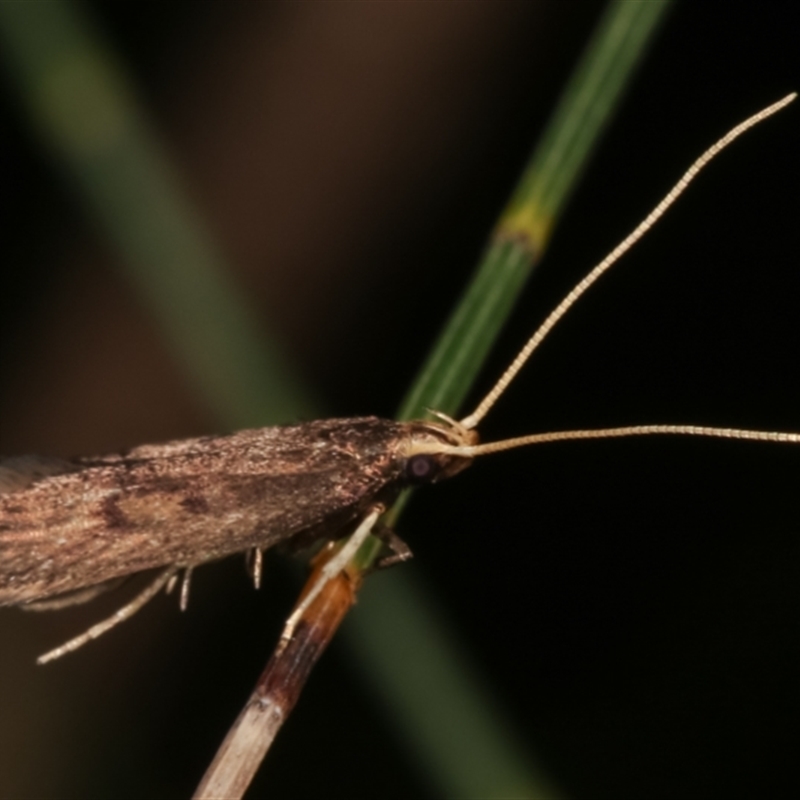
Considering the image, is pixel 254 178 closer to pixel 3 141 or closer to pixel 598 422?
pixel 3 141

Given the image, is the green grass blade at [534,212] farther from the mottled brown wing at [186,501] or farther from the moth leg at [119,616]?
the moth leg at [119,616]

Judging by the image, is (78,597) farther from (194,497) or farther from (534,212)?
(534,212)

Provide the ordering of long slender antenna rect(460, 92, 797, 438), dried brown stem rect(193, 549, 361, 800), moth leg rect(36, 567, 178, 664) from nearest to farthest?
dried brown stem rect(193, 549, 361, 800)
long slender antenna rect(460, 92, 797, 438)
moth leg rect(36, 567, 178, 664)

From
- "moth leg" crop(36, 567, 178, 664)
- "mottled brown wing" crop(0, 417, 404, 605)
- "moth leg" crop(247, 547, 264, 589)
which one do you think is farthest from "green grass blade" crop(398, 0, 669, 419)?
"moth leg" crop(36, 567, 178, 664)

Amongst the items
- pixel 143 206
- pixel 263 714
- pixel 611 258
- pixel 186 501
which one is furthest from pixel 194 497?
pixel 611 258

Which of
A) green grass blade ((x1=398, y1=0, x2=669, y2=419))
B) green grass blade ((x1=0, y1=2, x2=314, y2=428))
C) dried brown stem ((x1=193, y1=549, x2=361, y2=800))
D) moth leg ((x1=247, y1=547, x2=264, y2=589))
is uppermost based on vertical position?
green grass blade ((x1=0, y1=2, x2=314, y2=428))

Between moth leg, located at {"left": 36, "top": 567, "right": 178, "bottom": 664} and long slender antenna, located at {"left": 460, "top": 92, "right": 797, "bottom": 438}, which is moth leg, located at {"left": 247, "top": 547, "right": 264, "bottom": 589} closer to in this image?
moth leg, located at {"left": 36, "top": 567, "right": 178, "bottom": 664}

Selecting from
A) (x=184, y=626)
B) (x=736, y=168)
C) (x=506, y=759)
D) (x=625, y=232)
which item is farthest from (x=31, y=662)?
(x=736, y=168)

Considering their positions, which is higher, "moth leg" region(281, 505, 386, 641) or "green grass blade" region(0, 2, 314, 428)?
"green grass blade" region(0, 2, 314, 428)
